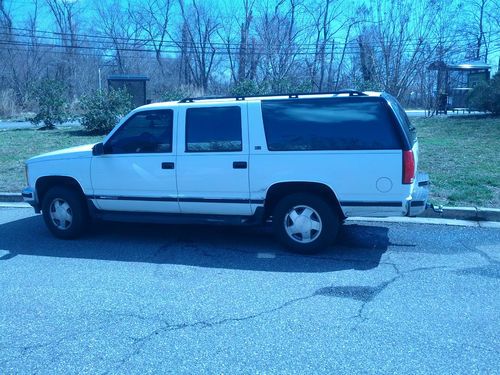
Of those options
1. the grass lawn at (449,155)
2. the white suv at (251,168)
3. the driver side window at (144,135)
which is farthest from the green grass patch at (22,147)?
the driver side window at (144,135)

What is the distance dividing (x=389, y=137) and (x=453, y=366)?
2.69 meters

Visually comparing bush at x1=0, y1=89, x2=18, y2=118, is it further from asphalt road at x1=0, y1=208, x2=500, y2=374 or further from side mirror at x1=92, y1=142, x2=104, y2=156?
side mirror at x1=92, y1=142, x2=104, y2=156

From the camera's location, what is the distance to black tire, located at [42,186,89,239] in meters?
6.61

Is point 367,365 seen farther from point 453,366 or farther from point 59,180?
point 59,180

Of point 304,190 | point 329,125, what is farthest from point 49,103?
point 329,125

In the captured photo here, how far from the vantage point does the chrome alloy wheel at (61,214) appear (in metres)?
Result: 6.65

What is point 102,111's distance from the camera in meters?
18.0

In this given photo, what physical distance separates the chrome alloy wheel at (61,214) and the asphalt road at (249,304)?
0.27m

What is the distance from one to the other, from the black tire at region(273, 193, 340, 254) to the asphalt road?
0.19 m

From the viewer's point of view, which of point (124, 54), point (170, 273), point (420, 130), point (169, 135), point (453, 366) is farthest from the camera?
point (124, 54)

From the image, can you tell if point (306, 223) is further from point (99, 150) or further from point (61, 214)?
point (61, 214)

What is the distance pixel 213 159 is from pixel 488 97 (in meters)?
17.2

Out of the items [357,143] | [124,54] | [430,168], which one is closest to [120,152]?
[357,143]

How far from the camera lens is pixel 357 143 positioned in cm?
557
